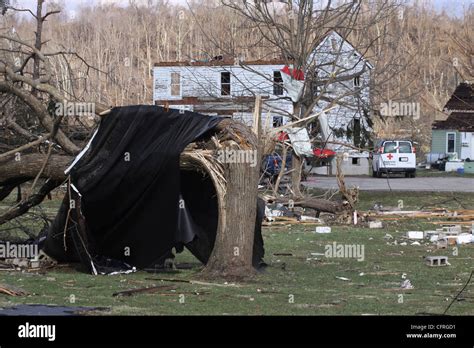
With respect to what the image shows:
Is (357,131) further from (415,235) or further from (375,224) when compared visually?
(415,235)

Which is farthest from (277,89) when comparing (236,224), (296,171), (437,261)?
(236,224)

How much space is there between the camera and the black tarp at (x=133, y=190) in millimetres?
16062

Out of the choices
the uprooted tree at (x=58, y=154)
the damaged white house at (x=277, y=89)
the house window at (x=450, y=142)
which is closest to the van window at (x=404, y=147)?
the damaged white house at (x=277, y=89)

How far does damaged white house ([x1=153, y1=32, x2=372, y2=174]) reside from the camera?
34906 millimetres

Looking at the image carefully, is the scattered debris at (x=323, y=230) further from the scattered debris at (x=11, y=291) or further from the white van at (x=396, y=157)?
the white van at (x=396, y=157)

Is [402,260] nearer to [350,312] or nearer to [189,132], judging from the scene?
[189,132]

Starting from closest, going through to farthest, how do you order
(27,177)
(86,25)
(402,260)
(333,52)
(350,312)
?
1. (350,312)
2. (27,177)
3. (402,260)
4. (333,52)
5. (86,25)

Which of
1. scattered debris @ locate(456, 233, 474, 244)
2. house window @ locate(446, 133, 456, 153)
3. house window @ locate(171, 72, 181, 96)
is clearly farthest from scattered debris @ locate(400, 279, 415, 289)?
house window @ locate(446, 133, 456, 153)

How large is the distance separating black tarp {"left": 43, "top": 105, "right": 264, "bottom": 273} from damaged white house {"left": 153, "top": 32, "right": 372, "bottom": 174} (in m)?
2.11

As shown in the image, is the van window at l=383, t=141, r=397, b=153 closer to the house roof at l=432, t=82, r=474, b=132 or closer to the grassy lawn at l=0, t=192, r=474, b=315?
the house roof at l=432, t=82, r=474, b=132

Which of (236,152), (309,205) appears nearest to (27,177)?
(236,152)

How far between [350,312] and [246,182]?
429 cm
